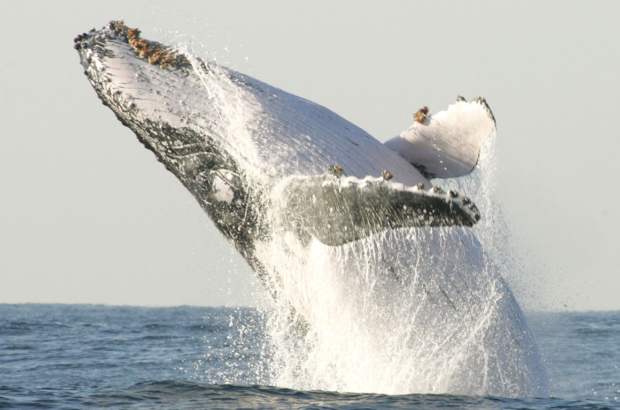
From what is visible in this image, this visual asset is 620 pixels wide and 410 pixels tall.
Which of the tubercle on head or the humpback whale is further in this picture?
the tubercle on head

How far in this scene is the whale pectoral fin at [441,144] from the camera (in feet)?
26.6

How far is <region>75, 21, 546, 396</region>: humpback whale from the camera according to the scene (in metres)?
7.21

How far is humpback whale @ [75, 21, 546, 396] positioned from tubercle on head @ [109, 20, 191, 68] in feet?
0.05

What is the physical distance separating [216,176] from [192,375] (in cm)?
752

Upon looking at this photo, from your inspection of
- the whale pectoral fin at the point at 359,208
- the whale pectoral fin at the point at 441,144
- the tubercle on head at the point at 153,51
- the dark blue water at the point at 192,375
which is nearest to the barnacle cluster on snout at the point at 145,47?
the tubercle on head at the point at 153,51

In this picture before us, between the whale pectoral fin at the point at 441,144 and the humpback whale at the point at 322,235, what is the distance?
2.4 inches

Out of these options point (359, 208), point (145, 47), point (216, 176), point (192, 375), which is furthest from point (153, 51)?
point (192, 375)

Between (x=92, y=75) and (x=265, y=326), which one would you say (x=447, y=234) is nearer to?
(x=265, y=326)

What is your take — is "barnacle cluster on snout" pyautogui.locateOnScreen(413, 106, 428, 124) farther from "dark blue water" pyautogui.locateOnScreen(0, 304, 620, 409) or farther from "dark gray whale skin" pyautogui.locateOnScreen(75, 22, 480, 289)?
"dark blue water" pyautogui.locateOnScreen(0, 304, 620, 409)

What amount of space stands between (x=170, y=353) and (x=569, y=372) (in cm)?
1032

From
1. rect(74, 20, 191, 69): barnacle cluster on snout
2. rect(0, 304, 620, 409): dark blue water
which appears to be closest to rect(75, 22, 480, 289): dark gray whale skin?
rect(74, 20, 191, 69): barnacle cluster on snout

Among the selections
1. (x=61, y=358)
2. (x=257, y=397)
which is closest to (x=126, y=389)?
(x=257, y=397)

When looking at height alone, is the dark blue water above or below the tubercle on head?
below

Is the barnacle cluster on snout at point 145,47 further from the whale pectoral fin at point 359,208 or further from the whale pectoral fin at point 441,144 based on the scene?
the whale pectoral fin at point 441,144
